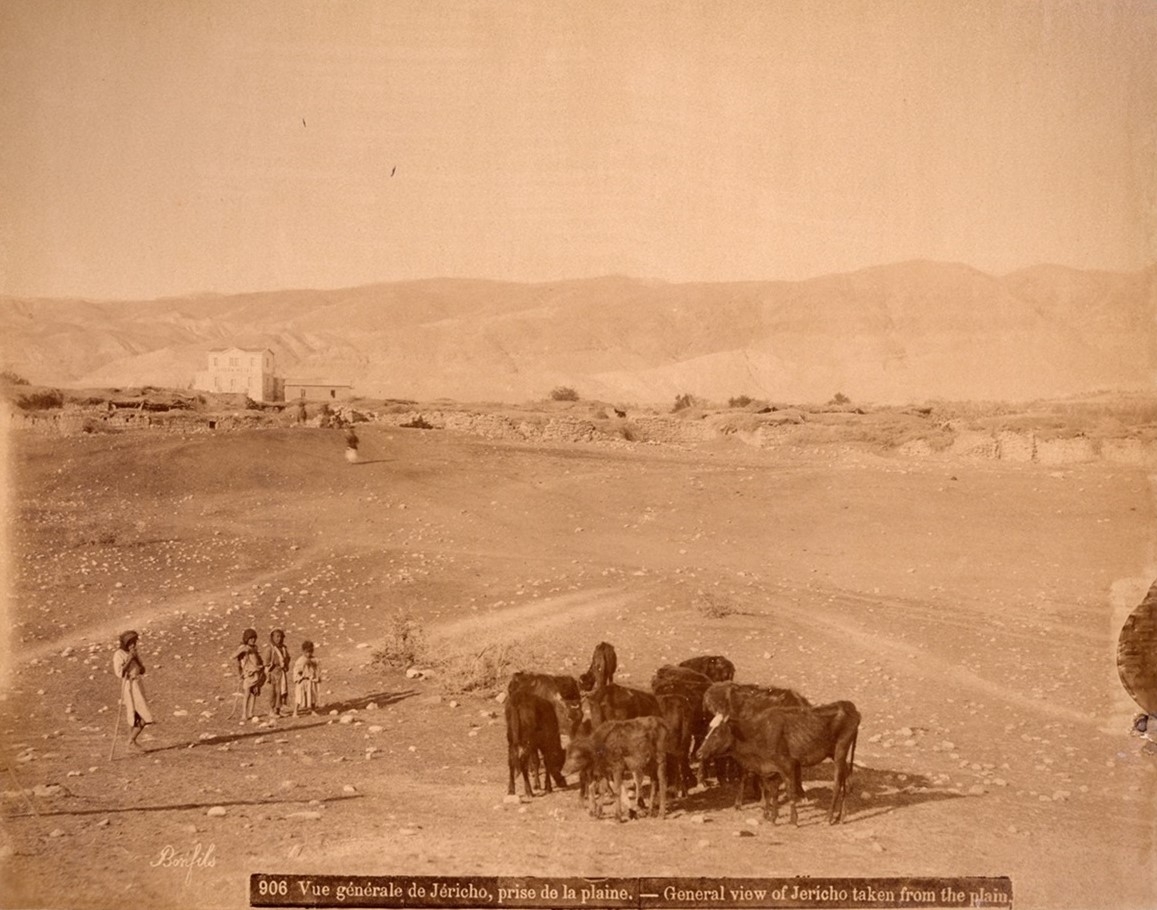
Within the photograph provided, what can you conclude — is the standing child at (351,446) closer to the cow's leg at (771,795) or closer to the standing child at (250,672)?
the standing child at (250,672)

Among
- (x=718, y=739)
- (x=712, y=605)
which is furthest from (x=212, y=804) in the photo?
(x=712, y=605)

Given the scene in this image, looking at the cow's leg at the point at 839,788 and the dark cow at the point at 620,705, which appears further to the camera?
the dark cow at the point at 620,705

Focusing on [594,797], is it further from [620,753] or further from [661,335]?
[661,335]

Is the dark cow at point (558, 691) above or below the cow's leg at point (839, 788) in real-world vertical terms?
above

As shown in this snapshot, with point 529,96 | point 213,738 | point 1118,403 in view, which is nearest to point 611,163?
point 529,96
